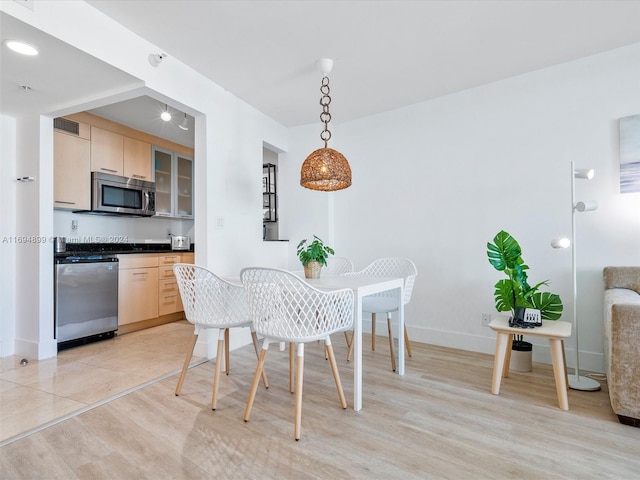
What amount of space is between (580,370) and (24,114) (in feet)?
16.4

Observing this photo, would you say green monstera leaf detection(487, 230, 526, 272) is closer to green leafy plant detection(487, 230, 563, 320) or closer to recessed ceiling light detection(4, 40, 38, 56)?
green leafy plant detection(487, 230, 563, 320)

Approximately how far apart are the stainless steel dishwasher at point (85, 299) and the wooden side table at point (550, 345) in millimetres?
3457

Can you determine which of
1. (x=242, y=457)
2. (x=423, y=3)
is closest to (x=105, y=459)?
(x=242, y=457)

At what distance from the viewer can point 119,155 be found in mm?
3895

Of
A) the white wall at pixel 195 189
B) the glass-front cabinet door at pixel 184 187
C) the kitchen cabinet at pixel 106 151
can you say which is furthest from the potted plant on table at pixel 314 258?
the glass-front cabinet door at pixel 184 187

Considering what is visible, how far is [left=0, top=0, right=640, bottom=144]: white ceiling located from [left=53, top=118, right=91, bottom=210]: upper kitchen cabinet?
1.51 ft

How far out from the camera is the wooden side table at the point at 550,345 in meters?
1.98

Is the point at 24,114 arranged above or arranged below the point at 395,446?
above

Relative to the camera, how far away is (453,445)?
162cm

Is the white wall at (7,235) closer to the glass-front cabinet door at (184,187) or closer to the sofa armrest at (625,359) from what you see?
the glass-front cabinet door at (184,187)

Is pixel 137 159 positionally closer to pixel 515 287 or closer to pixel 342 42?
pixel 342 42

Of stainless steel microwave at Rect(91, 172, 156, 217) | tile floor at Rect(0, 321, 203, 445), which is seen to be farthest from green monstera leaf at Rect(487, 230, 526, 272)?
stainless steel microwave at Rect(91, 172, 156, 217)

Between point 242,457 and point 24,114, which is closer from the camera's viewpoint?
point 242,457

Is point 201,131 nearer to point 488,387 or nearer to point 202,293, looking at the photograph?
point 202,293
